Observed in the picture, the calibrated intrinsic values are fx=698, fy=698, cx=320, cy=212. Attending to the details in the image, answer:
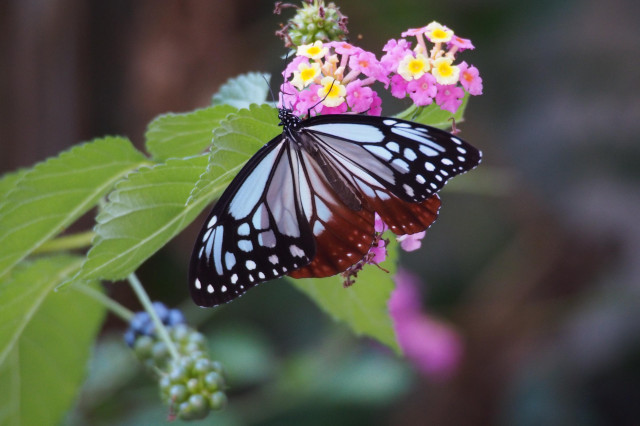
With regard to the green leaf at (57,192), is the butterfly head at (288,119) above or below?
below

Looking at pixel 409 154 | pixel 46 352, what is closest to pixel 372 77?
pixel 409 154

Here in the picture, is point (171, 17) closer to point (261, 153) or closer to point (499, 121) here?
point (499, 121)

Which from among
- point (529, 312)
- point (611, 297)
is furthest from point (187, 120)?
point (529, 312)

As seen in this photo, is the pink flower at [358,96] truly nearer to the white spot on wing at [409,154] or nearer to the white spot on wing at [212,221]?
the white spot on wing at [409,154]

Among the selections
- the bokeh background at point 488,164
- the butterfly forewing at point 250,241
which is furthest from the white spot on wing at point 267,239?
the bokeh background at point 488,164

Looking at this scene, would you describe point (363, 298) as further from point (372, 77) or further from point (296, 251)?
point (372, 77)
